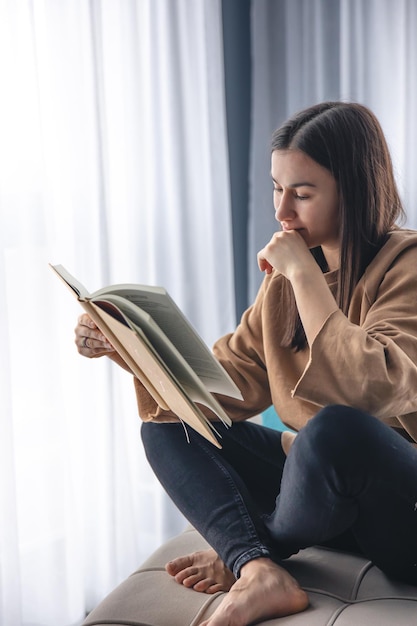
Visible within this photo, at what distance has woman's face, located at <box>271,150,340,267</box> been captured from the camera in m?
1.38

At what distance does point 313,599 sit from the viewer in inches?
47.7

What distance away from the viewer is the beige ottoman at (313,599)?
1130 mm

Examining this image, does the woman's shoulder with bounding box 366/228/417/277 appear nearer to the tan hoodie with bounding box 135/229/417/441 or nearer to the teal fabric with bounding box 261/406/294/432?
the tan hoodie with bounding box 135/229/417/441

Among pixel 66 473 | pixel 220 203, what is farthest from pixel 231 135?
pixel 66 473

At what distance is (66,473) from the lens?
6.57 ft

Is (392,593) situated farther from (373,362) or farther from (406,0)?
(406,0)

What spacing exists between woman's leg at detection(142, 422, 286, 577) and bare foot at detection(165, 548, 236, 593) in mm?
45

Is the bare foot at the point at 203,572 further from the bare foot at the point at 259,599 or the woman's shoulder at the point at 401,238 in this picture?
the woman's shoulder at the point at 401,238

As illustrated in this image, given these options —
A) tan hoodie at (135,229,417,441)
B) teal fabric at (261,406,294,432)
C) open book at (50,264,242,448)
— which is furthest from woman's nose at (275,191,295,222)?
teal fabric at (261,406,294,432)

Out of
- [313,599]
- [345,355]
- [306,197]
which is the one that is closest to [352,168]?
[306,197]

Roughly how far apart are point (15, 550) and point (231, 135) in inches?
63.2

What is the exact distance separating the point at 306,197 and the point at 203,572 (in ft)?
2.21

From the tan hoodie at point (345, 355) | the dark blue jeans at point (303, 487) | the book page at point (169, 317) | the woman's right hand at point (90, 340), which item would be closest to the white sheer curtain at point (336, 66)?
the tan hoodie at point (345, 355)

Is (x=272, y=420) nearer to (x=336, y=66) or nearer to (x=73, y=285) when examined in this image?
(x=73, y=285)
